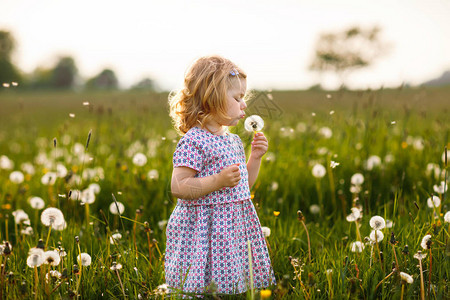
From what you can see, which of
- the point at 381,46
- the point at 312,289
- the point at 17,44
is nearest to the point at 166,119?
the point at 312,289

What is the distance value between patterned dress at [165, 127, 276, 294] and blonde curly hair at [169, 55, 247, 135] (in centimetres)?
10

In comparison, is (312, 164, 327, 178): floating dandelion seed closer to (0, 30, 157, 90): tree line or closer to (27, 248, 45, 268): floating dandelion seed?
(27, 248, 45, 268): floating dandelion seed

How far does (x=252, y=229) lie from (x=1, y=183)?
306 centimetres

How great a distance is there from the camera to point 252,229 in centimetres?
247

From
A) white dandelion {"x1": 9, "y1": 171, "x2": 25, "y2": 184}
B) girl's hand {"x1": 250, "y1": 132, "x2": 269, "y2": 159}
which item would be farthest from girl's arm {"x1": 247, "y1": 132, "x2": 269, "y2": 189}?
white dandelion {"x1": 9, "y1": 171, "x2": 25, "y2": 184}

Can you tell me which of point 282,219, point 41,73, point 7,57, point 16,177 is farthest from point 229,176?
point 41,73

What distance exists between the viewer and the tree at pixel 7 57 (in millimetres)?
50062

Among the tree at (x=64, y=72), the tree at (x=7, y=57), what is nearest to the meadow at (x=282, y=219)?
the tree at (x=7, y=57)

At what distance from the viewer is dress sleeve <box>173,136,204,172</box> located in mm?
2307

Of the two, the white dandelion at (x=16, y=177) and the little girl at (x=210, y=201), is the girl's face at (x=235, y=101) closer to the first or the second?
the little girl at (x=210, y=201)

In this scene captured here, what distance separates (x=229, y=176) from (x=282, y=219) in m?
1.39

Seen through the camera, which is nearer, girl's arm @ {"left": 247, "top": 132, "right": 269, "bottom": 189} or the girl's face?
the girl's face

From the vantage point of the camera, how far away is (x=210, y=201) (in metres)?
2.37

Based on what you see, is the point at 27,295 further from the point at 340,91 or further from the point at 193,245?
the point at 340,91
